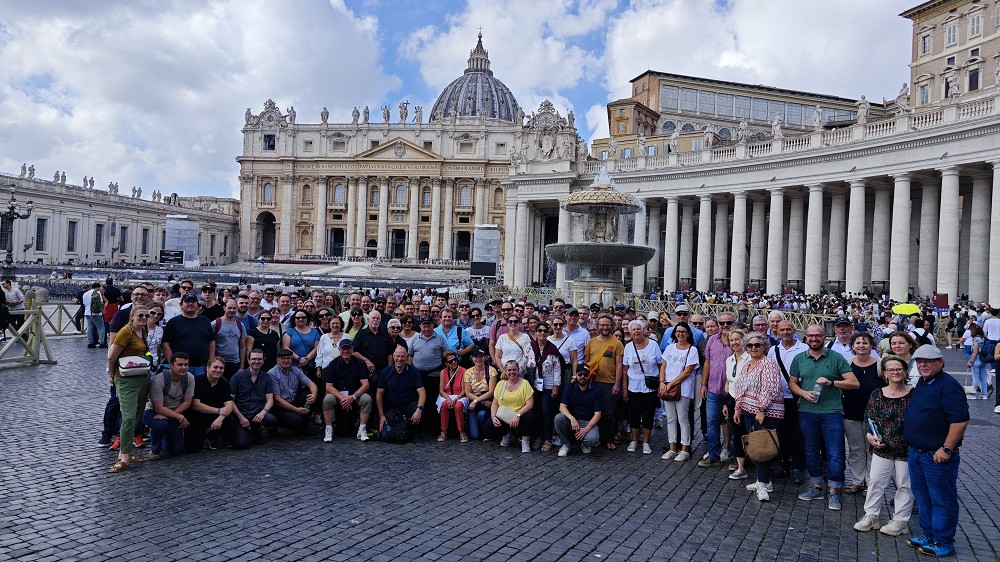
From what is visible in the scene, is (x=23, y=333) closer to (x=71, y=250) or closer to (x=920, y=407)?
(x=920, y=407)

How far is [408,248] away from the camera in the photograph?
84062mm

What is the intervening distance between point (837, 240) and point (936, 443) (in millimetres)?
Result: 29648

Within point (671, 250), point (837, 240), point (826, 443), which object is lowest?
point (826, 443)

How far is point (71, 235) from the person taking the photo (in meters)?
63.4

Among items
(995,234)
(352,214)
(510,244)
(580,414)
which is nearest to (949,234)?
(995,234)

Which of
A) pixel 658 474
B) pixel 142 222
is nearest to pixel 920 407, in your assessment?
pixel 658 474

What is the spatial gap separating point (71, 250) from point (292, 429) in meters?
65.5

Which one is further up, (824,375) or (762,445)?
(824,375)

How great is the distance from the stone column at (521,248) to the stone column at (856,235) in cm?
1697

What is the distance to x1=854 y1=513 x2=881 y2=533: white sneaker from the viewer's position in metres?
5.83

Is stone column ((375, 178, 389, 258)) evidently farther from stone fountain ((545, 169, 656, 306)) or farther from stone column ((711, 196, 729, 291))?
stone fountain ((545, 169, 656, 306))

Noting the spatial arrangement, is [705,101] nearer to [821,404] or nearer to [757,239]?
[757,239]

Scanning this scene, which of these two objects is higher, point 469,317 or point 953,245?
point 953,245

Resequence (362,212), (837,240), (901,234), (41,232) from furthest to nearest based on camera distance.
→ (362,212) → (41,232) → (837,240) → (901,234)
